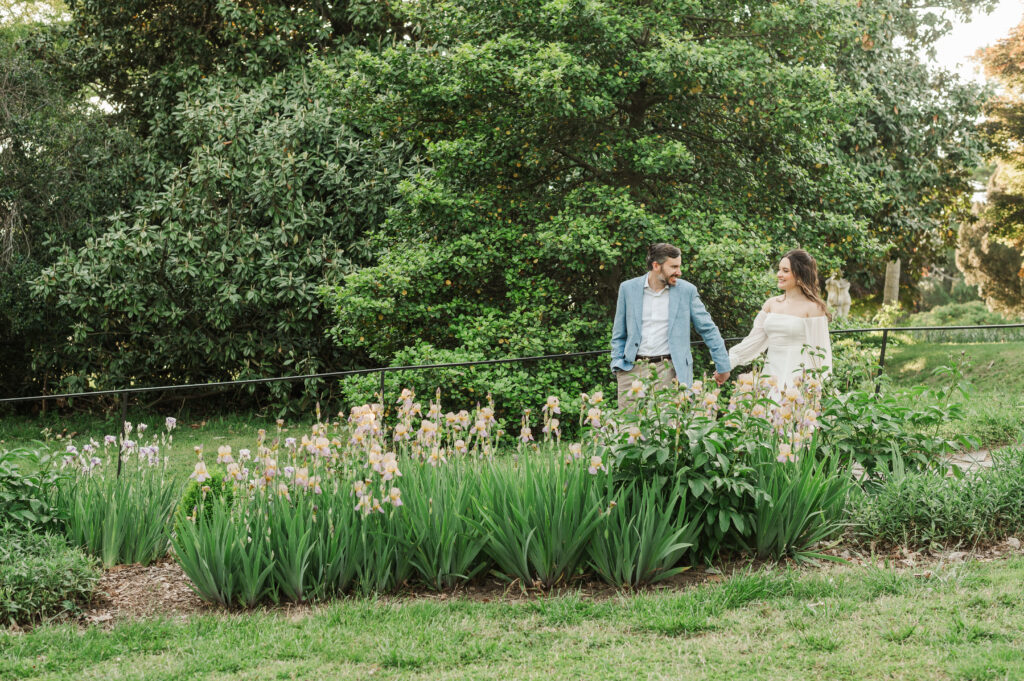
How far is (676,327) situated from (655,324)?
15 centimetres

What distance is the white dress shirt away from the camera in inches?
247

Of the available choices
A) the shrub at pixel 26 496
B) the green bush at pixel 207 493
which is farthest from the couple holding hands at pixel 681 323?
the shrub at pixel 26 496

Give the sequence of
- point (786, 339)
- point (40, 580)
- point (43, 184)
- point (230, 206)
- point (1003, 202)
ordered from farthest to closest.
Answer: point (1003, 202) → point (43, 184) → point (230, 206) → point (786, 339) → point (40, 580)

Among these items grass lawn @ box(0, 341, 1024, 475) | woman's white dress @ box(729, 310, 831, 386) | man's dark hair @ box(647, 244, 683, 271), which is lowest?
grass lawn @ box(0, 341, 1024, 475)

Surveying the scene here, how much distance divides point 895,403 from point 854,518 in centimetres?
89

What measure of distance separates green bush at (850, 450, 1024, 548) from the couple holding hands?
1.61 meters

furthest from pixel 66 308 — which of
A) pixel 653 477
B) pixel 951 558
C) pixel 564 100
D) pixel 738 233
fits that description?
pixel 951 558

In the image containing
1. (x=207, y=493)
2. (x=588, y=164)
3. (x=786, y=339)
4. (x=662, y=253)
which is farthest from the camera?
(x=588, y=164)

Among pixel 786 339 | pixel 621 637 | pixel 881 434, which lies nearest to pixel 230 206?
pixel 786 339

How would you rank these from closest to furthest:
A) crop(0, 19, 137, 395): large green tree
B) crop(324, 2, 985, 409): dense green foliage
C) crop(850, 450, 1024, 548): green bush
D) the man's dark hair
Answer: crop(850, 450, 1024, 548): green bush, the man's dark hair, crop(324, 2, 985, 409): dense green foliage, crop(0, 19, 137, 395): large green tree

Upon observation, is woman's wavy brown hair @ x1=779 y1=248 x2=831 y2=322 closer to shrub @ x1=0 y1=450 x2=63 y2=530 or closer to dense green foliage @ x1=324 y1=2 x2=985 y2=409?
dense green foliage @ x1=324 y1=2 x2=985 y2=409

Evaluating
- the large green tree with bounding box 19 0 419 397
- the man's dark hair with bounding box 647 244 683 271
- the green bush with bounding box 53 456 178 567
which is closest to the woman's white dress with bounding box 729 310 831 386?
the man's dark hair with bounding box 647 244 683 271

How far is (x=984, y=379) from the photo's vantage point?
12.5 m

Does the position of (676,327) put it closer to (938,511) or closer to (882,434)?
(882,434)
